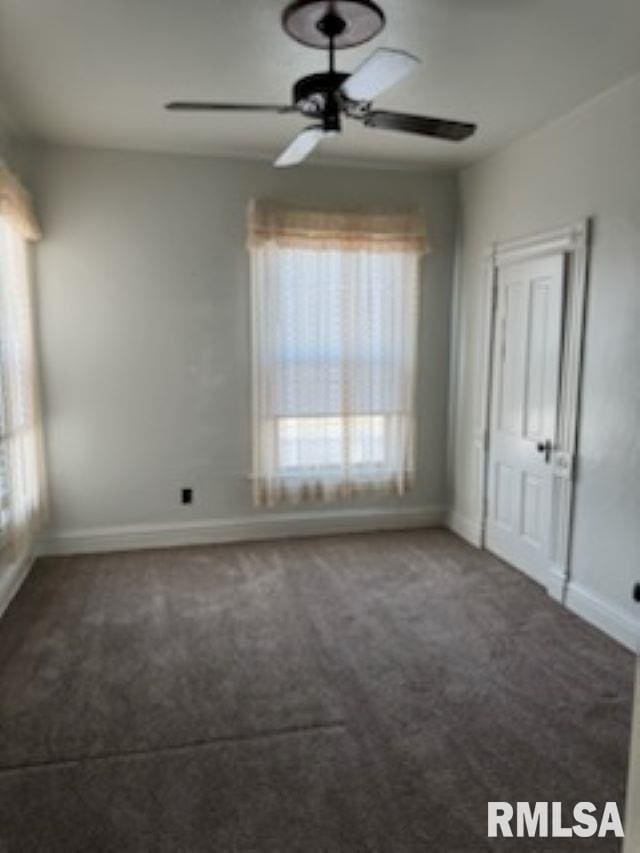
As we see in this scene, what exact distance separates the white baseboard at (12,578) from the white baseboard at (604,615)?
3129mm


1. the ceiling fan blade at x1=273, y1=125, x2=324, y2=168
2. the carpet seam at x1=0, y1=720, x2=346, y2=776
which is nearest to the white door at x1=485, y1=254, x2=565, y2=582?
the ceiling fan blade at x1=273, y1=125, x2=324, y2=168

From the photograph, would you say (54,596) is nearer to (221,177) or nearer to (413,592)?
(413,592)

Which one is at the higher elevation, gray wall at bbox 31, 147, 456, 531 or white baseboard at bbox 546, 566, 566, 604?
gray wall at bbox 31, 147, 456, 531

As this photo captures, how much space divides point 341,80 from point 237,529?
3.21m

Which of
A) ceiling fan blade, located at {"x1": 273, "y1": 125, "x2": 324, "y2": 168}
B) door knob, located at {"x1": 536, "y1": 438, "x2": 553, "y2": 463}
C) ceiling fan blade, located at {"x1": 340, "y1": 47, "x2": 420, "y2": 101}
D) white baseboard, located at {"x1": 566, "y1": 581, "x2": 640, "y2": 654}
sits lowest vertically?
white baseboard, located at {"x1": 566, "y1": 581, "x2": 640, "y2": 654}

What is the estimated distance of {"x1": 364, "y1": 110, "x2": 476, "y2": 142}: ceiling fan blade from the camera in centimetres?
241

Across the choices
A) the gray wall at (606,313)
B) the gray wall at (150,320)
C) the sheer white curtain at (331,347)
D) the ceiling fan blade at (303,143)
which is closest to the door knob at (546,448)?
the gray wall at (606,313)

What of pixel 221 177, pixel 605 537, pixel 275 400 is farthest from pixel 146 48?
pixel 605 537

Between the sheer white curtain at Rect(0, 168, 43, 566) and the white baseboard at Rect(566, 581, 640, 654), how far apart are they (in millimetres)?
3120

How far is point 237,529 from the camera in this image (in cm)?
469

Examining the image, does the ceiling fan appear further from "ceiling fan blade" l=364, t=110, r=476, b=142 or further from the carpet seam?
the carpet seam

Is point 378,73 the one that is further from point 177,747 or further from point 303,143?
point 177,747
